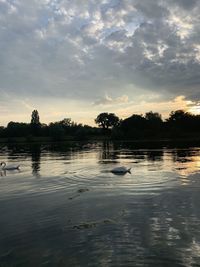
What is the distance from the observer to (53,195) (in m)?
24.8

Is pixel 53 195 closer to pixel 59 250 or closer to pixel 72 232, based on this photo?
pixel 72 232

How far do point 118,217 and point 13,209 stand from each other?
249 inches

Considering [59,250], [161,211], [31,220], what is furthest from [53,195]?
[59,250]

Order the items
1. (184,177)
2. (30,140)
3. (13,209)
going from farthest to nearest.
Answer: (30,140) < (184,177) < (13,209)

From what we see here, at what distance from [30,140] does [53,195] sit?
15890cm

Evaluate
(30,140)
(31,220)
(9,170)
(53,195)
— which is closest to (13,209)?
(31,220)

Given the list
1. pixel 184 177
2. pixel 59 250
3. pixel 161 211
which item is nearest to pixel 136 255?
pixel 59 250

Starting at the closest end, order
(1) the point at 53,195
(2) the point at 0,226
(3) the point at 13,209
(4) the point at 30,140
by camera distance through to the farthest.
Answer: (2) the point at 0,226
(3) the point at 13,209
(1) the point at 53,195
(4) the point at 30,140

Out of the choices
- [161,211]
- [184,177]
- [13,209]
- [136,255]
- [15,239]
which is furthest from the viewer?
[184,177]

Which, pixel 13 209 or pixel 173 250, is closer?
pixel 173 250

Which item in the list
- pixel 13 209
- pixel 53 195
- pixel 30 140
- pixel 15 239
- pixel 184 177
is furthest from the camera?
pixel 30 140

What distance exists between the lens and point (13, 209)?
20.4 m

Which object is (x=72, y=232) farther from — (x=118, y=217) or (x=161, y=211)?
(x=161, y=211)

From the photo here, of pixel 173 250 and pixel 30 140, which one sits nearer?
pixel 173 250
